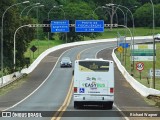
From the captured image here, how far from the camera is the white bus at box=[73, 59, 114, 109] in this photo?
109 feet

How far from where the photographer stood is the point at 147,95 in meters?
47.2

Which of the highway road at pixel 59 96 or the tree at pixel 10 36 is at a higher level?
the tree at pixel 10 36

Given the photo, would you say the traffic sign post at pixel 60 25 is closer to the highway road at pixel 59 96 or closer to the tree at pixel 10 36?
the tree at pixel 10 36

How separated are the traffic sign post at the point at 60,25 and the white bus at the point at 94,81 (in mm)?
47618

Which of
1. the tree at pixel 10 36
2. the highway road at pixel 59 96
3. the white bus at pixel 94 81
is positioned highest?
the tree at pixel 10 36

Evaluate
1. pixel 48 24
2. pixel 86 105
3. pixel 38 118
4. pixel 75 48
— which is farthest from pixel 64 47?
pixel 38 118

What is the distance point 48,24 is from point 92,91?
45.5 metres

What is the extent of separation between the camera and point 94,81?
33.4 metres

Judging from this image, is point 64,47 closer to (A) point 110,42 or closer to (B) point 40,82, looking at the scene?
(A) point 110,42

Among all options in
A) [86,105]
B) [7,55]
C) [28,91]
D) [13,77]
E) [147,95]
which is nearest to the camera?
[86,105]

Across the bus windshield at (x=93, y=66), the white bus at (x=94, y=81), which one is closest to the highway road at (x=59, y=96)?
the white bus at (x=94, y=81)

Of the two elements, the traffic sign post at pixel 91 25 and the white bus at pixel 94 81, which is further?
the traffic sign post at pixel 91 25

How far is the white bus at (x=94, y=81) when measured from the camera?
33.3 m

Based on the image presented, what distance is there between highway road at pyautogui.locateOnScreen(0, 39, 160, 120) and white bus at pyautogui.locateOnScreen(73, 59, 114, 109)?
832 mm
